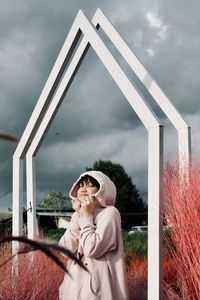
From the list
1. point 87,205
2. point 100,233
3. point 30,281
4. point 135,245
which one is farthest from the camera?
point 135,245

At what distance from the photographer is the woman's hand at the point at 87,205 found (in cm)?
321

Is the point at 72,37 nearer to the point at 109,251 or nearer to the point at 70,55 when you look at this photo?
the point at 70,55

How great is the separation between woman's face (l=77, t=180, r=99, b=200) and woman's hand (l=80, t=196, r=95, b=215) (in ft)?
0.11

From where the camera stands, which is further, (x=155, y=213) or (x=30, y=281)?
(x=30, y=281)

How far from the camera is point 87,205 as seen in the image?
10.6ft

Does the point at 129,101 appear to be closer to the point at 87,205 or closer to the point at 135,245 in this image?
the point at 87,205

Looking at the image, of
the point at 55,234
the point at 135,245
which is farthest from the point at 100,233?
the point at 55,234

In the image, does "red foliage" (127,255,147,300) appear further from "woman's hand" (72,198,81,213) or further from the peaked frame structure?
"woman's hand" (72,198,81,213)

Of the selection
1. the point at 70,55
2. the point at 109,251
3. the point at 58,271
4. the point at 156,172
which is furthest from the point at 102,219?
the point at 70,55

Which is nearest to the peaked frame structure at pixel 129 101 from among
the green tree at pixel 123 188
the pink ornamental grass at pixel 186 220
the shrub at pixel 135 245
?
the pink ornamental grass at pixel 186 220

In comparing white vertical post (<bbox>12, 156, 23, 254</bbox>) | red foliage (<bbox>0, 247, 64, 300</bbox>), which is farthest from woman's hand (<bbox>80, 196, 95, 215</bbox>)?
white vertical post (<bbox>12, 156, 23, 254</bbox>)

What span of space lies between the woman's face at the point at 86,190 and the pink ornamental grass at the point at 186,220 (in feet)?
1.48

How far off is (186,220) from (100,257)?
57 centimetres

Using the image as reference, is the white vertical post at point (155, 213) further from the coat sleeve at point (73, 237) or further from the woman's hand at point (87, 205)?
the coat sleeve at point (73, 237)
